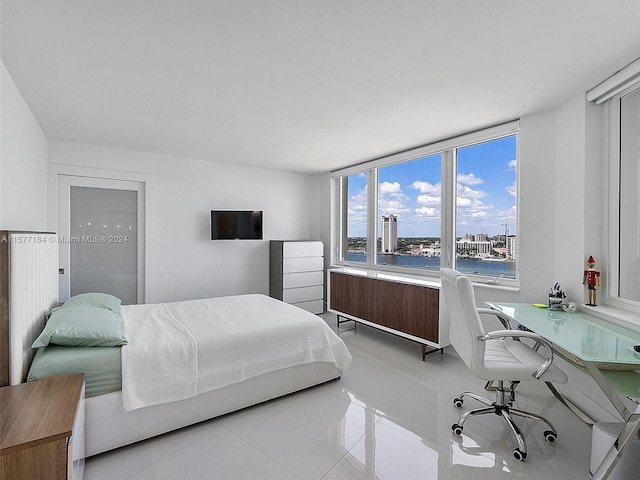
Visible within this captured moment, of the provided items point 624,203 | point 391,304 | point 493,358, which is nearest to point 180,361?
point 493,358

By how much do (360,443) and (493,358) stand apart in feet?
3.66

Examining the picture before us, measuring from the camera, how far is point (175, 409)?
7.41ft

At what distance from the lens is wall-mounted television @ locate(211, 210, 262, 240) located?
16.5ft

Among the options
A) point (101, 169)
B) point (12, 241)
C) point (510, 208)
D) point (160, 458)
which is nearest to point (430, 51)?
point (510, 208)

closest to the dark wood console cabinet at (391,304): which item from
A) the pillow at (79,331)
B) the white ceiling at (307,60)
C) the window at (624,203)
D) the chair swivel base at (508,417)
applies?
the chair swivel base at (508,417)

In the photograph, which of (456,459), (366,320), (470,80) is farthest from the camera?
(366,320)

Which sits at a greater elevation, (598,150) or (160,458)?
(598,150)

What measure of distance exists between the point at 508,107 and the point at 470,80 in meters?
0.77

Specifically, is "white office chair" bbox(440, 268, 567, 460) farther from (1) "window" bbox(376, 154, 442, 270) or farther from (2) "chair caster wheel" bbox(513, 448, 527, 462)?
(1) "window" bbox(376, 154, 442, 270)

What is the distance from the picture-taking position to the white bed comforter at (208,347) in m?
2.18

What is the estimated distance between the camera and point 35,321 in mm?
2250

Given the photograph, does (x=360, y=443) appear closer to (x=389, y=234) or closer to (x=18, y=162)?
(x=389, y=234)

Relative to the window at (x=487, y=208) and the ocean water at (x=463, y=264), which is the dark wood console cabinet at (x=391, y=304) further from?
the window at (x=487, y=208)

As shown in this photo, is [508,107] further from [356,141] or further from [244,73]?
[244,73]
